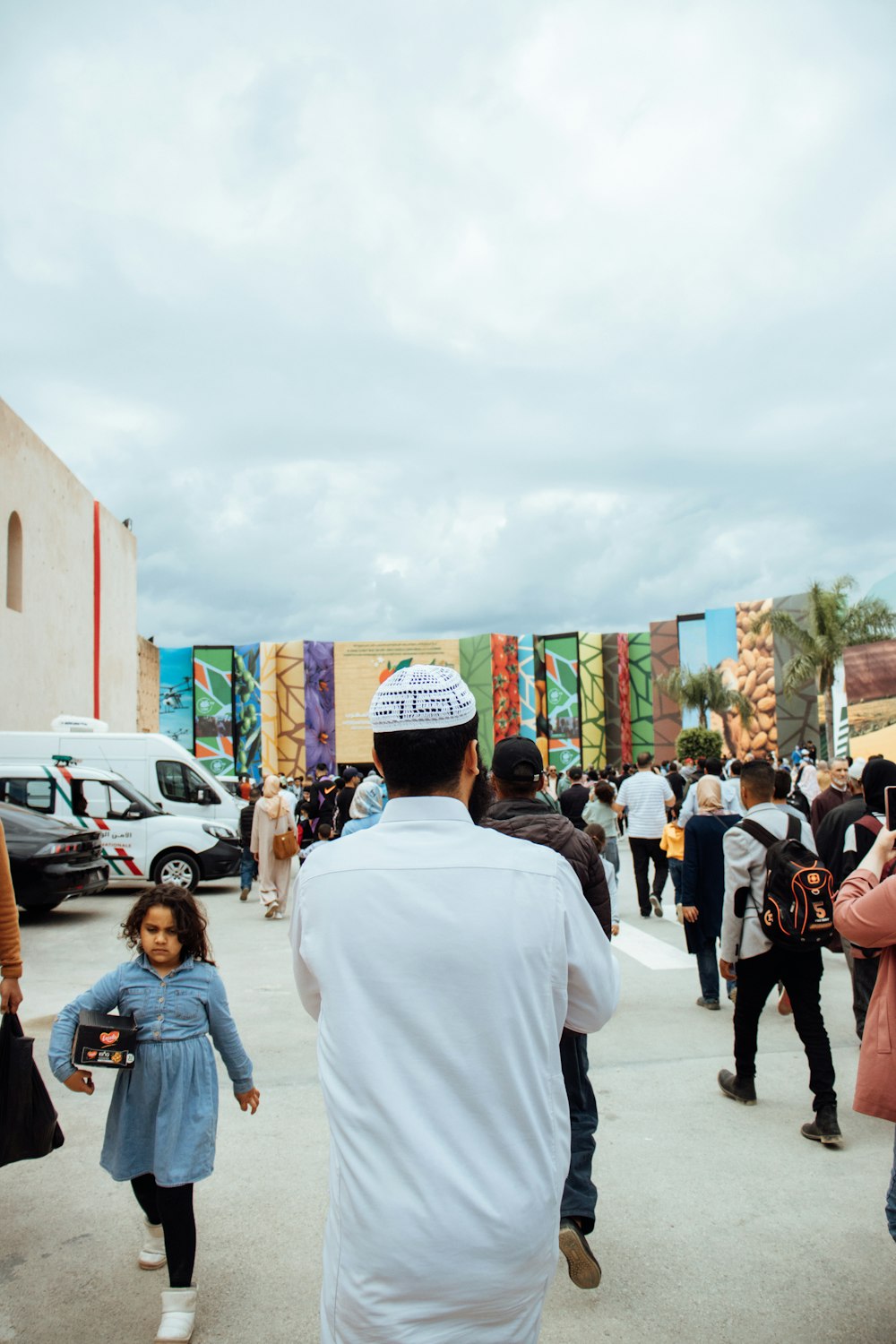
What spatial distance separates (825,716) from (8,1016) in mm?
35181

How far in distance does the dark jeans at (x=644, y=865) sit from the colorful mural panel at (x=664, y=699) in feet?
120

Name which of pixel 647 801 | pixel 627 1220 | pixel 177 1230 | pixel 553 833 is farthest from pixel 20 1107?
pixel 647 801

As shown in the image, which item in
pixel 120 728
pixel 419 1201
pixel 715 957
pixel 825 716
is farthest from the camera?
pixel 825 716

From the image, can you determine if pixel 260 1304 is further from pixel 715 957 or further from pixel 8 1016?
pixel 715 957

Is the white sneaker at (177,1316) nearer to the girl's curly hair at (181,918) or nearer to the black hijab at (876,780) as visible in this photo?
the girl's curly hair at (181,918)

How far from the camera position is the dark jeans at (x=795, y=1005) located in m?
4.55

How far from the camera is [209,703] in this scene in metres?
47.1

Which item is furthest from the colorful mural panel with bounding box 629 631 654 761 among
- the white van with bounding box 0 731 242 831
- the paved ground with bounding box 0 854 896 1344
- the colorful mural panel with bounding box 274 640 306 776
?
the paved ground with bounding box 0 854 896 1344

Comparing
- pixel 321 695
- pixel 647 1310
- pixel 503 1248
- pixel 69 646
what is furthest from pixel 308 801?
pixel 321 695

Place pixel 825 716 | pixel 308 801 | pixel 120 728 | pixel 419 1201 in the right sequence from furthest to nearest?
pixel 825 716, pixel 120 728, pixel 308 801, pixel 419 1201

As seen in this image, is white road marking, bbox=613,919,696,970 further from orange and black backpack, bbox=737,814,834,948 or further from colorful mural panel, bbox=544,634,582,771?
colorful mural panel, bbox=544,634,582,771

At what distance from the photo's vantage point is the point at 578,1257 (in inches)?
133

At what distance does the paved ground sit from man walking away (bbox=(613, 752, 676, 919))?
14.6 ft

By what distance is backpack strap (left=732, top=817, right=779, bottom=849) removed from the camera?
16.8 ft
